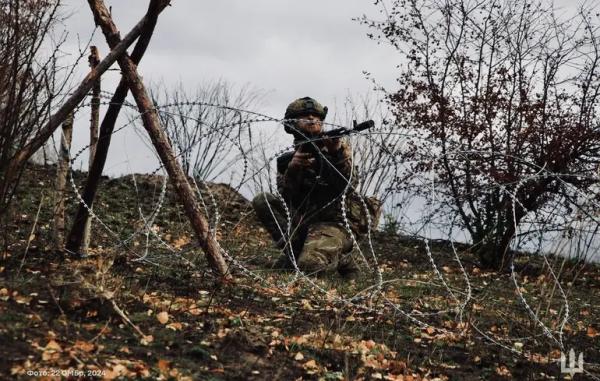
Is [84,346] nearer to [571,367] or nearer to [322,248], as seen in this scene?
[571,367]

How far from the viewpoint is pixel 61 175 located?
724 centimetres

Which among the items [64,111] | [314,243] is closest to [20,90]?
[64,111]

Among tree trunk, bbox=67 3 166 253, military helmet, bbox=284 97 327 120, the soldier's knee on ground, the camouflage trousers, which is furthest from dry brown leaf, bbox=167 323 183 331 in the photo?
military helmet, bbox=284 97 327 120

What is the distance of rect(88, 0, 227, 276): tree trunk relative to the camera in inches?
259

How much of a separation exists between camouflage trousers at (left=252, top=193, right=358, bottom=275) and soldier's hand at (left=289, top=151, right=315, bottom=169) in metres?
0.51

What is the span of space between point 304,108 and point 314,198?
3.42 feet

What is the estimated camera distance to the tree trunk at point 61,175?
7133 millimetres

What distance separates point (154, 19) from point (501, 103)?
7249 mm

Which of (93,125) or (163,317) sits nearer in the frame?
(163,317)

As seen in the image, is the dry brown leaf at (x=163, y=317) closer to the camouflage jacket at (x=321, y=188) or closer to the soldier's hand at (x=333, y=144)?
the camouflage jacket at (x=321, y=188)

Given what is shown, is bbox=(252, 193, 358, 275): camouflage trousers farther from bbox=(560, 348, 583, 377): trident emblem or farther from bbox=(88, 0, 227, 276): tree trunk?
bbox=(560, 348, 583, 377): trident emblem

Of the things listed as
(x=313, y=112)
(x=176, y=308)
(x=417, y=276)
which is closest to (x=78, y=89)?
(x=176, y=308)

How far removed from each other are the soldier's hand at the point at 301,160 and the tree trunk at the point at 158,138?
178cm

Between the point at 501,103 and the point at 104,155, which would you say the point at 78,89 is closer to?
the point at 104,155
